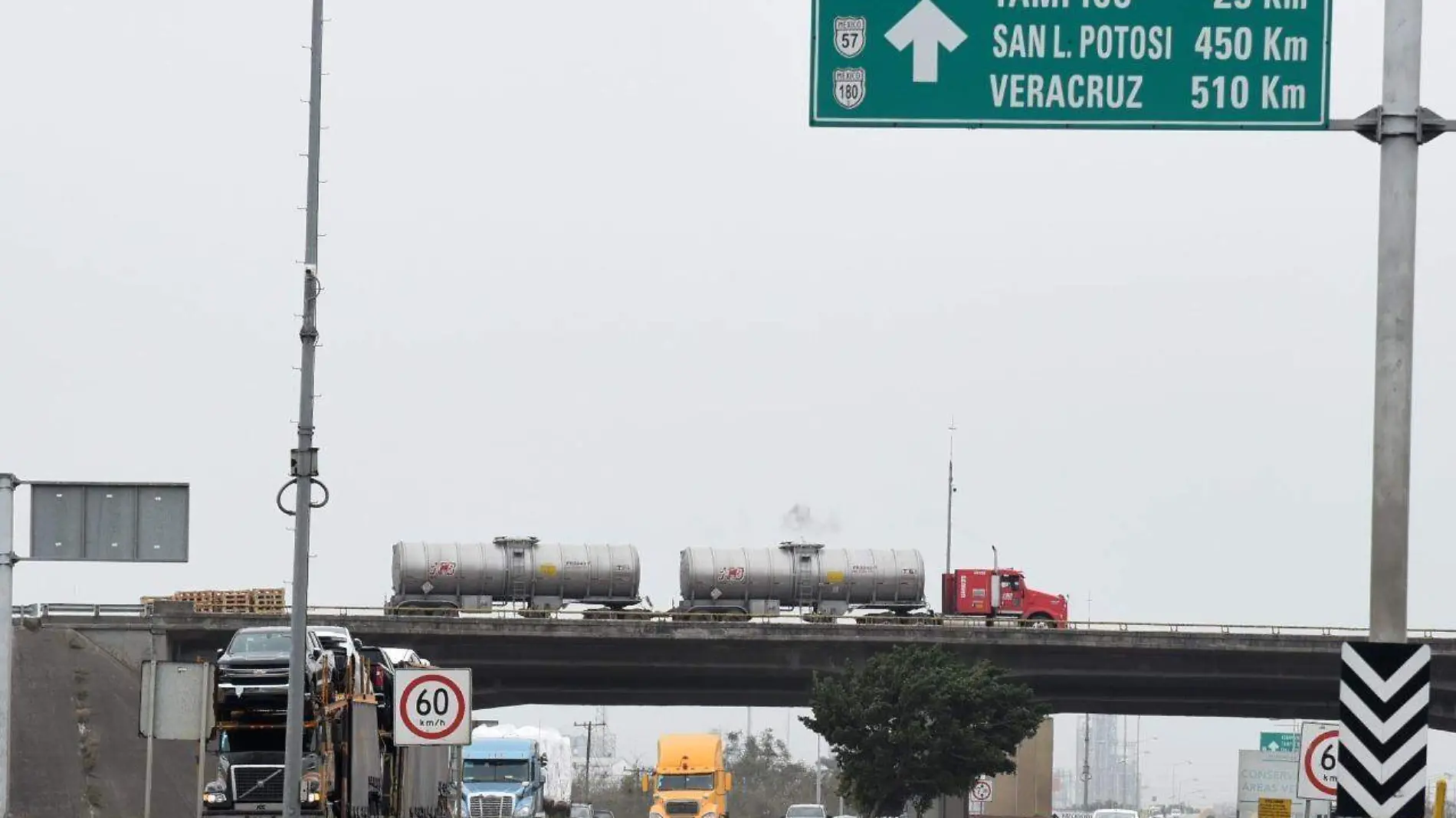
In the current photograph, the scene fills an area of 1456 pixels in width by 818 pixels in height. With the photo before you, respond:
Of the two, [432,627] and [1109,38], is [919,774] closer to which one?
[432,627]

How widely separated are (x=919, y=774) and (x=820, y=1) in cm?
5970

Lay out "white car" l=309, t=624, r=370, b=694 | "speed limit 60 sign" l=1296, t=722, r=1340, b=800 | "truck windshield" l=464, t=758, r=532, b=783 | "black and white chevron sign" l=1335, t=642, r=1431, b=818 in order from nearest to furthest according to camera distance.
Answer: "black and white chevron sign" l=1335, t=642, r=1431, b=818 < "speed limit 60 sign" l=1296, t=722, r=1340, b=800 < "white car" l=309, t=624, r=370, b=694 < "truck windshield" l=464, t=758, r=532, b=783

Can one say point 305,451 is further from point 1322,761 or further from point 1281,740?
point 1281,740

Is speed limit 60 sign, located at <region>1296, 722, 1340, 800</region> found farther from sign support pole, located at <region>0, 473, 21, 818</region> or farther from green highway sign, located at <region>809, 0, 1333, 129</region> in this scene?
sign support pole, located at <region>0, 473, 21, 818</region>

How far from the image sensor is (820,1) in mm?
15844

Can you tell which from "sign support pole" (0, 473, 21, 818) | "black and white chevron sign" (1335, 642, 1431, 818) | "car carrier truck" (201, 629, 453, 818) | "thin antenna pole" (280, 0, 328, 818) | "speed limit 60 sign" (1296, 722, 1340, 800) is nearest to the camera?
"black and white chevron sign" (1335, 642, 1431, 818)

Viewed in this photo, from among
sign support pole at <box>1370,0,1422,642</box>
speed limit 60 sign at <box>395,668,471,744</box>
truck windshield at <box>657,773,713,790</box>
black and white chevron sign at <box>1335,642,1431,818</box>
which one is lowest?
truck windshield at <box>657,773,713,790</box>

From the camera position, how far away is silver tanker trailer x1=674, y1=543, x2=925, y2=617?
80.9m

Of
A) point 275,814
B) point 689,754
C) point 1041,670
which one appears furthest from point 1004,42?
point 1041,670

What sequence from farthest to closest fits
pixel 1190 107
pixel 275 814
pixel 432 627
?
pixel 432 627, pixel 275 814, pixel 1190 107

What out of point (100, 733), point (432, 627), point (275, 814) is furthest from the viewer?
point (432, 627)

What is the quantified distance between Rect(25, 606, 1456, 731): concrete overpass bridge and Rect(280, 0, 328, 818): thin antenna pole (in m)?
51.3

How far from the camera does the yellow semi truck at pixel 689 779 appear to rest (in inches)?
2795

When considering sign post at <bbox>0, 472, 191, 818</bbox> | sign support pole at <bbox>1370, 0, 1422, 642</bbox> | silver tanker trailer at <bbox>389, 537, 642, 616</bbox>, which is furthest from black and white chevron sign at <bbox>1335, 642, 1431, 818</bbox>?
silver tanker trailer at <bbox>389, 537, 642, 616</bbox>
